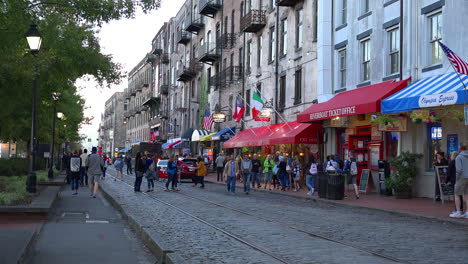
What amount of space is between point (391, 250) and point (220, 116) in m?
33.2

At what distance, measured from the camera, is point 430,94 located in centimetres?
1838

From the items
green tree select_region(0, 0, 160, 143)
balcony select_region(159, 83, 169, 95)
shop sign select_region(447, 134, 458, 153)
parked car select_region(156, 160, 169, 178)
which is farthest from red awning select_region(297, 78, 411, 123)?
balcony select_region(159, 83, 169, 95)

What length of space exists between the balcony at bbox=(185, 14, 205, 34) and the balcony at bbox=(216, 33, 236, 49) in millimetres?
8524

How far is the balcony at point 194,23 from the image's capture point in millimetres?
53000

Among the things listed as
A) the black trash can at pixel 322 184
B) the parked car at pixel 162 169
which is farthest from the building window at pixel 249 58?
the black trash can at pixel 322 184

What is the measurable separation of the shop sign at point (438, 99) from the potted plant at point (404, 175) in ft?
10.4

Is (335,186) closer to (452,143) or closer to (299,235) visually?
(452,143)

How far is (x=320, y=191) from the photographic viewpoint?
2217 centimetres

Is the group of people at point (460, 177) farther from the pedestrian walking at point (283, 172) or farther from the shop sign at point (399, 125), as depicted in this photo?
the pedestrian walking at point (283, 172)

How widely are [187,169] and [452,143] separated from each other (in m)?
18.6

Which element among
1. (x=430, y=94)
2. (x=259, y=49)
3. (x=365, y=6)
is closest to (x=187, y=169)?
(x=259, y=49)

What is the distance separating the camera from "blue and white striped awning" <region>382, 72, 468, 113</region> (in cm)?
1727

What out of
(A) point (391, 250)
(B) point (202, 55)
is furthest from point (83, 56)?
(B) point (202, 55)

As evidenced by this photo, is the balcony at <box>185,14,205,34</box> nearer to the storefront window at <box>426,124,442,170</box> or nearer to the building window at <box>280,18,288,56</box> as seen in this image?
the building window at <box>280,18,288,56</box>
